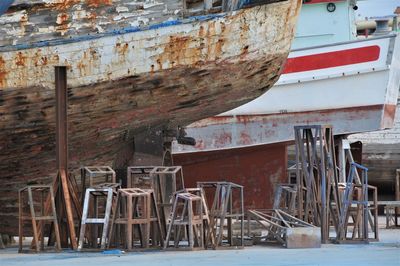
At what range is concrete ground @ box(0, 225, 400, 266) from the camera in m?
9.62

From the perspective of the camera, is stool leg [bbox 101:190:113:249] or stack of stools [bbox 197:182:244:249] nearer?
stool leg [bbox 101:190:113:249]

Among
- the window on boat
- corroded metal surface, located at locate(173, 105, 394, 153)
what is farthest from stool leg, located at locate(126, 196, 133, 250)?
corroded metal surface, located at locate(173, 105, 394, 153)

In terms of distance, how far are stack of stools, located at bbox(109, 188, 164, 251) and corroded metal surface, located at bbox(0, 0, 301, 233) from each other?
1.45 meters

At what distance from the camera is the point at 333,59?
1891 cm

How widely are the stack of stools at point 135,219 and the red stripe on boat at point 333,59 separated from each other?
7622 mm

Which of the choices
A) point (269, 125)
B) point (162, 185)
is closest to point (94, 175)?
point (162, 185)

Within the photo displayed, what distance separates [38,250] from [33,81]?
2.12 meters

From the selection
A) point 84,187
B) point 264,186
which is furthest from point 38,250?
point 264,186

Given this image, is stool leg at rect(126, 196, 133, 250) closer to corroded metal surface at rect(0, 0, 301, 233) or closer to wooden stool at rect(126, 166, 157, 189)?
wooden stool at rect(126, 166, 157, 189)

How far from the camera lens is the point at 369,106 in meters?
19.2

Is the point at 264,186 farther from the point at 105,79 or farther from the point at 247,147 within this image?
the point at 105,79

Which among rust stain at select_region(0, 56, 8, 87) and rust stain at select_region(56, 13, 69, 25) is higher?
rust stain at select_region(56, 13, 69, 25)

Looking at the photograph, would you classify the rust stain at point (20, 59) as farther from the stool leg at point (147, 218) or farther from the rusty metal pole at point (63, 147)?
the stool leg at point (147, 218)

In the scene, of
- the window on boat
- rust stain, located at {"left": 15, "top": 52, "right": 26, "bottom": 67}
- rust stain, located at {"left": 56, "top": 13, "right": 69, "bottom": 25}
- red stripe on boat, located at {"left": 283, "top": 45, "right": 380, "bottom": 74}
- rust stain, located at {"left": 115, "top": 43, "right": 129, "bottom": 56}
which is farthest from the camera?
red stripe on boat, located at {"left": 283, "top": 45, "right": 380, "bottom": 74}
